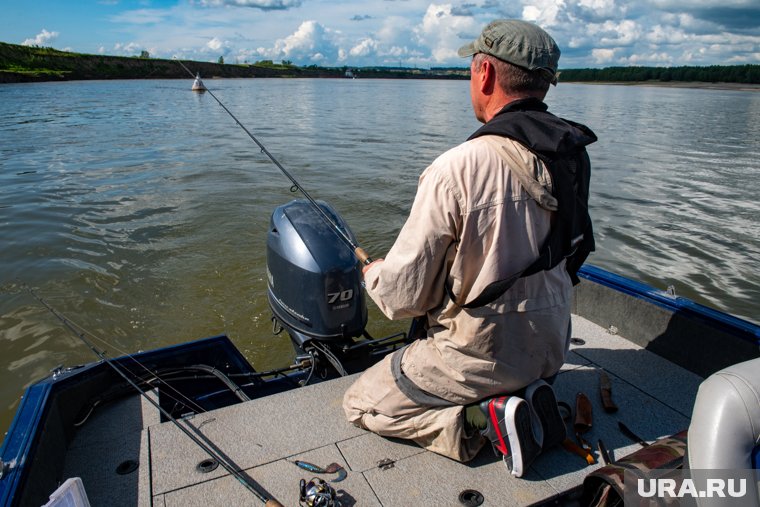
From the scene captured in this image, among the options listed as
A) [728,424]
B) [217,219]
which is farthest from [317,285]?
[217,219]

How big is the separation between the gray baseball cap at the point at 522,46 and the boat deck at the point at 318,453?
5.42 feet

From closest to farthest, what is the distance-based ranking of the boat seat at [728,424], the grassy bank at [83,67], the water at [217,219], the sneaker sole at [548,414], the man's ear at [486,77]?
the boat seat at [728,424] → the man's ear at [486,77] → the sneaker sole at [548,414] → the water at [217,219] → the grassy bank at [83,67]

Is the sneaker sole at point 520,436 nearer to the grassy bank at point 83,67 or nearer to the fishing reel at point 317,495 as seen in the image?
the fishing reel at point 317,495

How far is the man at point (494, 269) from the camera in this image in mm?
1864

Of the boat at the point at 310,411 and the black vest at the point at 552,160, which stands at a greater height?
the black vest at the point at 552,160

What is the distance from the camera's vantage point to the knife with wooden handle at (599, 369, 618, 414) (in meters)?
2.75

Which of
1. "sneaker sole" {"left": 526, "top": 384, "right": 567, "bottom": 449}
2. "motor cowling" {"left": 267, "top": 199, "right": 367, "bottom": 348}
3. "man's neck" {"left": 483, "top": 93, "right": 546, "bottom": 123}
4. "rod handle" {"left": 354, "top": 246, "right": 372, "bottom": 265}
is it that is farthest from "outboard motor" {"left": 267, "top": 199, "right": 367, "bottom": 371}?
"man's neck" {"left": 483, "top": 93, "right": 546, "bottom": 123}

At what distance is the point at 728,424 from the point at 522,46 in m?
1.34

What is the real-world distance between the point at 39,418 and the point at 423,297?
1.67 m

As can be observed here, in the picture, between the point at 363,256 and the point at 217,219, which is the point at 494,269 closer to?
the point at 363,256

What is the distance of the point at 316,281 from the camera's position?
10.9 feet

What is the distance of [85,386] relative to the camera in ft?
A: 9.00

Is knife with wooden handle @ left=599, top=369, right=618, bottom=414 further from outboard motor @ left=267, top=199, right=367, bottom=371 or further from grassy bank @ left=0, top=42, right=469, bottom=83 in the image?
grassy bank @ left=0, top=42, right=469, bottom=83

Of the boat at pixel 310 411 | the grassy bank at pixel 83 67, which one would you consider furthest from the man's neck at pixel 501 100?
the grassy bank at pixel 83 67
